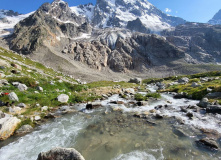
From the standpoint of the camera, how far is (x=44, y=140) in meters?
9.65

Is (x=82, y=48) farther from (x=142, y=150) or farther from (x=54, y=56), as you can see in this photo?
(x=142, y=150)

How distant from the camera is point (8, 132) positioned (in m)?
9.61

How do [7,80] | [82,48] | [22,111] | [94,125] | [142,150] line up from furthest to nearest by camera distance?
[82,48] → [7,80] → [22,111] → [94,125] → [142,150]

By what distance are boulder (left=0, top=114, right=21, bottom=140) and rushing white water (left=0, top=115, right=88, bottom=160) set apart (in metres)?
1.06

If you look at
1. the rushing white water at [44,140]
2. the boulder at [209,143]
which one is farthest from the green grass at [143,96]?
the boulder at [209,143]

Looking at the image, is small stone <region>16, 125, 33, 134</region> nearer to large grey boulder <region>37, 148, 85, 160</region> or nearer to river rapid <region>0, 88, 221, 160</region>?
river rapid <region>0, 88, 221, 160</region>

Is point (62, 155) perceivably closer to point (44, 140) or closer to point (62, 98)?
point (44, 140)

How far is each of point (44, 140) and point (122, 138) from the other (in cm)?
590

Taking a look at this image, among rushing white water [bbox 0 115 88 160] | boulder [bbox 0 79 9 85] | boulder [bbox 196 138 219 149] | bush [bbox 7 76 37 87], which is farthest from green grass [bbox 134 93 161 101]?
boulder [bbox 0 79 9 85]

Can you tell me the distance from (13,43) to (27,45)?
2628 cm

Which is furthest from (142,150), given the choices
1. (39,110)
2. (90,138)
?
(39,110)

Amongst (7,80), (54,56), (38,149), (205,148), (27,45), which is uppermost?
(27,45)

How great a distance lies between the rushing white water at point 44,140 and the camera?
792cm

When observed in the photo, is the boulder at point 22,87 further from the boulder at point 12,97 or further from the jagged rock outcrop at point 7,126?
the jagged rock outcrop at point 7,126
